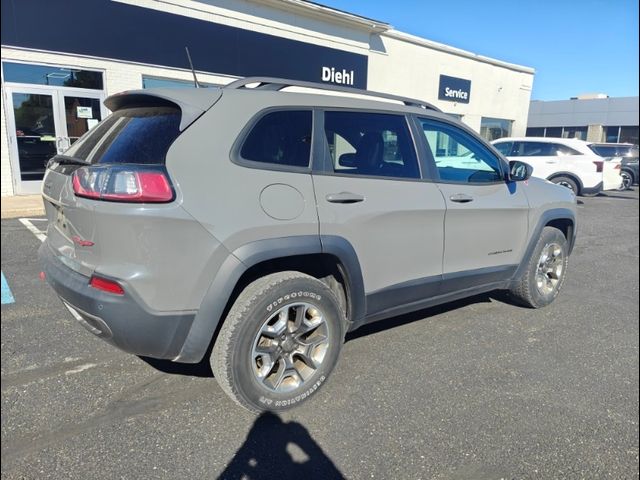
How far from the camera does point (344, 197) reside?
2764mm

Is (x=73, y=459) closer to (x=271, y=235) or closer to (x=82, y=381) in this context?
(x=82, y=381)

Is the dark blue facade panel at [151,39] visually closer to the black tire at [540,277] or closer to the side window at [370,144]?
the side window at [370,144]

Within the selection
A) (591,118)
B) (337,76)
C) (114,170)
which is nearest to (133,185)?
(114,170)

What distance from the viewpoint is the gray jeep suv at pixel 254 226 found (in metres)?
2.23

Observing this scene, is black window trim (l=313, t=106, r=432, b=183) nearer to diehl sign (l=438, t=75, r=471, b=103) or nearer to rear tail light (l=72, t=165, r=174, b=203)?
rear tail light (l=72, t=165, r=174, b=203)

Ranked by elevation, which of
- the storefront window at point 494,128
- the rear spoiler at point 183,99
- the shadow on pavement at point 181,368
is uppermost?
the storefront window at point 494,128

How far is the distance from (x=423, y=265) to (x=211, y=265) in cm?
160

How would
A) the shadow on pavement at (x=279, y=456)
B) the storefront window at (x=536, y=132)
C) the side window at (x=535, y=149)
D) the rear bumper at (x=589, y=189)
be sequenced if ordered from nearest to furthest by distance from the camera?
1. the shadow on pavement at (x=279, y=456)
2. the rear bumper at (x=589, y=189)
3. the side window at (x=535, y=149)
4. the storefront window at (x=536, y=132)

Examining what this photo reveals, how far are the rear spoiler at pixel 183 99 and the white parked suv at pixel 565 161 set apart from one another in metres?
11.6

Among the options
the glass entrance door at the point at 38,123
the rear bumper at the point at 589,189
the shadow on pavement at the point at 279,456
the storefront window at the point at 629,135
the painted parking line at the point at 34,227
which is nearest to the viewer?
the shadow on pavement at the point at 279,456

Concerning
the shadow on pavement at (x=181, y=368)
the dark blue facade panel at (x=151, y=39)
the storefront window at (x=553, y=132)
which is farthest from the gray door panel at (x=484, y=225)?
the storefront window at (x=553, y=132)

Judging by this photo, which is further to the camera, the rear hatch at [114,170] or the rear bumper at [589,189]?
the rear bumper at [589,189]

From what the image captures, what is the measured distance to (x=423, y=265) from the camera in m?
3.25

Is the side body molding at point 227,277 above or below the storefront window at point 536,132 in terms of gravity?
below
